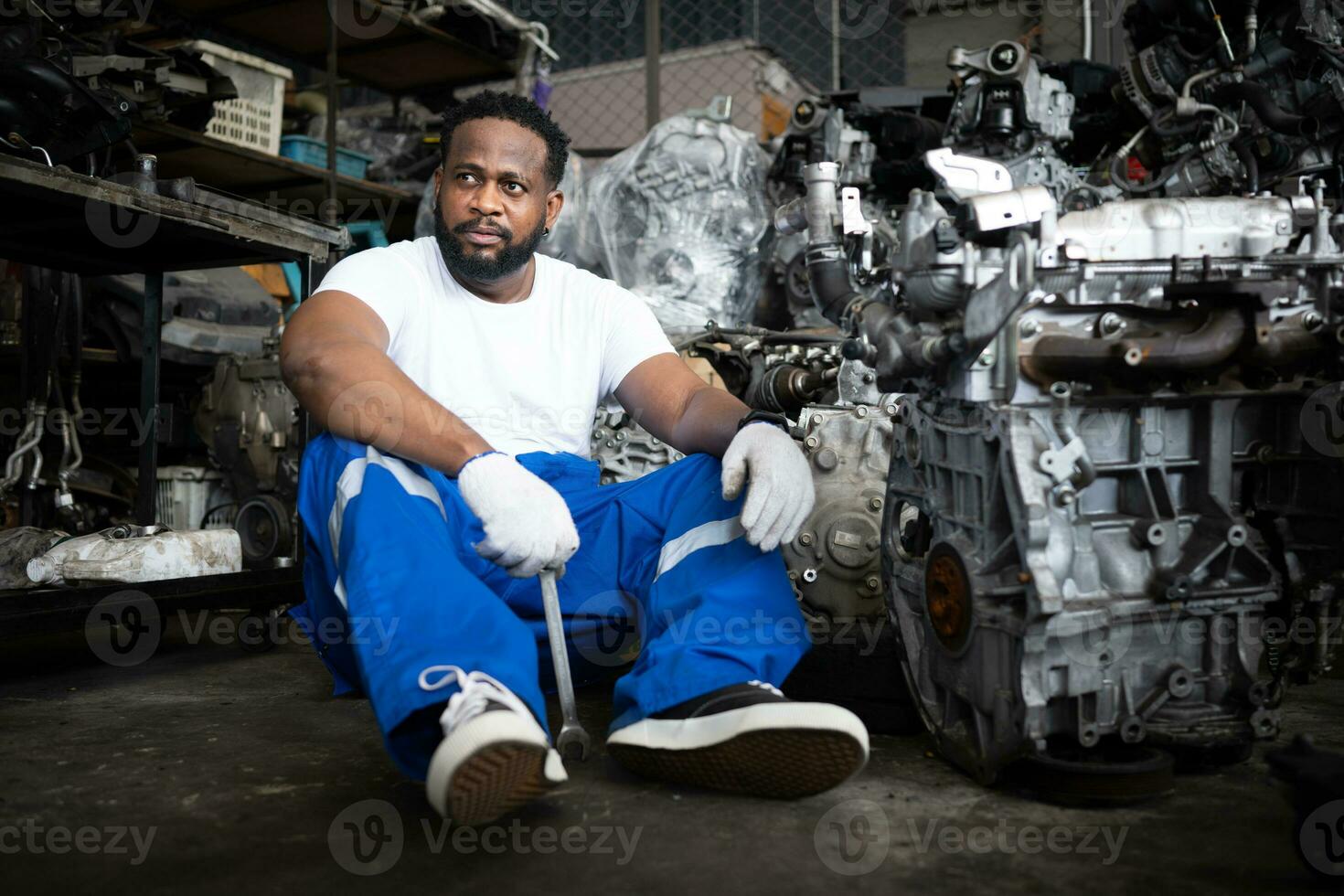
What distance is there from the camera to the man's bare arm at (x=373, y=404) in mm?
1727

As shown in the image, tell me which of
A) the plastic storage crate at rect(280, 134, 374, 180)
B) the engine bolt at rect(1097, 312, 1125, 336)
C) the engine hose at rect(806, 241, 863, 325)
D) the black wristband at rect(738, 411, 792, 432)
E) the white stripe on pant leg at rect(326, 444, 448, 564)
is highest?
the plastic storage crate at rect(280, 134, 374, 180)

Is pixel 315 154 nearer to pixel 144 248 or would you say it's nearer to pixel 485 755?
pixel 144 248

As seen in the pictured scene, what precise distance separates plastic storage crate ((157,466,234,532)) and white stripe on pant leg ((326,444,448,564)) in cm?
262

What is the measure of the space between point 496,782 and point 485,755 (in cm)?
6

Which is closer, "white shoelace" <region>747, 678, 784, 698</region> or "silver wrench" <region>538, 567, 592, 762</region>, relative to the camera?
"white shoelace" <region>747, 678, 784, 698</region>

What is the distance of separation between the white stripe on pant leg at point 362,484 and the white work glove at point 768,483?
0.52 meters

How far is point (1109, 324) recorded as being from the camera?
1.61 m

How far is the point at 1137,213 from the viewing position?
1.62 m

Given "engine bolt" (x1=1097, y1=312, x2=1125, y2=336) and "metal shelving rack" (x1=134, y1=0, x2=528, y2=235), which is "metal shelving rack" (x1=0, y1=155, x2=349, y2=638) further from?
"engine bolt" (x1=1097, y1=312, x2=1125, y2=336)

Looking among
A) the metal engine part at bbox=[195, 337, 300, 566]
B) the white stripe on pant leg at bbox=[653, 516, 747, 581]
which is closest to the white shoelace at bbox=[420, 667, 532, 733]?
the white stripe on pant leg at bbox=[653, 516, 747, 581]

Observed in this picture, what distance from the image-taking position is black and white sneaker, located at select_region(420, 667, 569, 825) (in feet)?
4.14

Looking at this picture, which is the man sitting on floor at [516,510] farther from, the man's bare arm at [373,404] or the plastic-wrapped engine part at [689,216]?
the plastic-wrapped engine part at [689,216]

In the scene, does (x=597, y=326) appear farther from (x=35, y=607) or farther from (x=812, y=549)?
(x=35, y=607)

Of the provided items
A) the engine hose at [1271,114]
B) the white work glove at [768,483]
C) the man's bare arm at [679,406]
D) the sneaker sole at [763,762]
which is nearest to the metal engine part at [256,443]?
the man's bare arm at [679,406]
